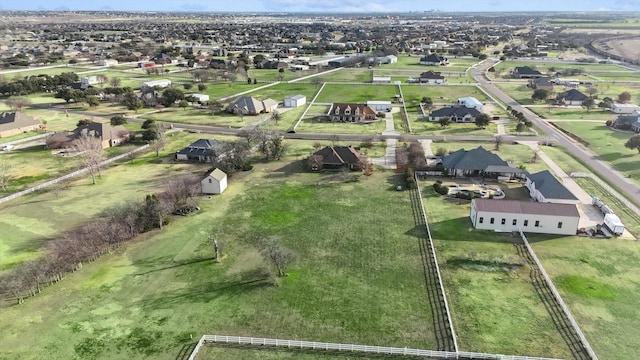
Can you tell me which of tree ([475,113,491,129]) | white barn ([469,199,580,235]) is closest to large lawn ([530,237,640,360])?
white barn ([469,199,580,235])

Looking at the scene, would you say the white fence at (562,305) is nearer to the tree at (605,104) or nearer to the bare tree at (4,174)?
the bare tree at (4,174)

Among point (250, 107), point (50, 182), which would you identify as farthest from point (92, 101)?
point (50, 182)

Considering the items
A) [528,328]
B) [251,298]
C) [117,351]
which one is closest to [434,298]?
[528,328]

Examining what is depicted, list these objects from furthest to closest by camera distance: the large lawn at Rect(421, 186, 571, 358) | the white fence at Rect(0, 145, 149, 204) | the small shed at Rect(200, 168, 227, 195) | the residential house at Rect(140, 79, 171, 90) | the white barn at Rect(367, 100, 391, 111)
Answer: the residential house at Rect(140, 79, 171, 90) < the white barn at Rect(367, 100, 391, 111) < the small shed at Rect(200, 168, 227, 195) < the white fence at Rect(0, 145, 149, 204) < the large lawn at Rect(421, 186, 571, 358)

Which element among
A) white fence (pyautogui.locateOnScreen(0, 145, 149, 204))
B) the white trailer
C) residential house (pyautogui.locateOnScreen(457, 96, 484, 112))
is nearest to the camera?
the white trailer

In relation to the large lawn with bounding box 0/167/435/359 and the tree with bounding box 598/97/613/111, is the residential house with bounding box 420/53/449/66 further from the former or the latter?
the large lawn with bounding box 0/167/435/359

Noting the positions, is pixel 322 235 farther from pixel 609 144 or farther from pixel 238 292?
pixel 609 144

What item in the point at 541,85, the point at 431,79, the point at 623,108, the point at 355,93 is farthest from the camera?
the point at 431,79
